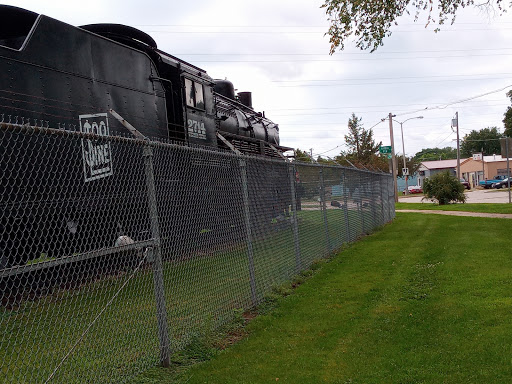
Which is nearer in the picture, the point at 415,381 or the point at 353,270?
the point at 415,381

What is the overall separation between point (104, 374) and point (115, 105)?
4.97 meters

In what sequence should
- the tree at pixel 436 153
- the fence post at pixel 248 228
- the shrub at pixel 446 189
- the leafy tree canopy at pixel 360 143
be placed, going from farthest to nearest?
the tree at pixel 436 153, the leafy tree canopy at pixel 360 143, the shrub at pixel 446 189, the fence post at pixel 248 228

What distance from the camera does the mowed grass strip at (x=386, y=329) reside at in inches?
155

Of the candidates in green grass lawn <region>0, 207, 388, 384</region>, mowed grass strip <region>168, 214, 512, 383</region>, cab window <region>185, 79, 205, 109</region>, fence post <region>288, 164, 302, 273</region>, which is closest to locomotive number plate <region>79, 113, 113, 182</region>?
green grass lawn <region>0, 207, 388, 384</region>

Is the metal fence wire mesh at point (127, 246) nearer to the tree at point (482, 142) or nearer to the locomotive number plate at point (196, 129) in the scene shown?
the locomotive number plate at point (196, 129)

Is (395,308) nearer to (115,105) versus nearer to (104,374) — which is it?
(104,374)

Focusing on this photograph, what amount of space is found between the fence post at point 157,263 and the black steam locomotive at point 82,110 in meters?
0.40

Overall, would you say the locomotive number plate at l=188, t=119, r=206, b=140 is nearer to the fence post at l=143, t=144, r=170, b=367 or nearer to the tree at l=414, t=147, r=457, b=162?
the fence post at l=143, t=144, r=170, b=367

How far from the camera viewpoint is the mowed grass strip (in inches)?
155

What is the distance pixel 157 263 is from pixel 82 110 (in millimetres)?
3691

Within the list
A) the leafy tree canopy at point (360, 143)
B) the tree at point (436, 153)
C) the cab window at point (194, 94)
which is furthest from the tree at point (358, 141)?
the tree at point (436, 153)

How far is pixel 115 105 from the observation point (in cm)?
775

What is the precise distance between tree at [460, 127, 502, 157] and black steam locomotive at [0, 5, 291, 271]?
363ft

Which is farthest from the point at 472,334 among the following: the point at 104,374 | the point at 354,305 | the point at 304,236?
the point at 304,236
